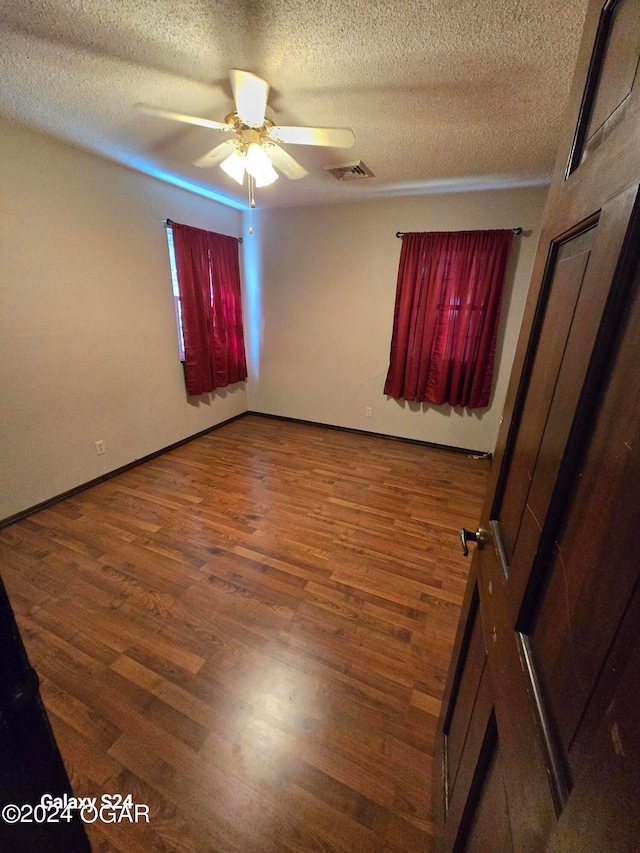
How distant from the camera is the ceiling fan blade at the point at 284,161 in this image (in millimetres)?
1693

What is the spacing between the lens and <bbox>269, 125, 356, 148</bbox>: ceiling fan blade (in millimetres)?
1439

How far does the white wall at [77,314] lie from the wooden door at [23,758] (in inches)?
91.8

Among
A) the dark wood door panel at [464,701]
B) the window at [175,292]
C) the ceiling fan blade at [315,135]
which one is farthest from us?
the window at [175,292]

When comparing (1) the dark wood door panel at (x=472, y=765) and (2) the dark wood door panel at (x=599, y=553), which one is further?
(1) the dark wood door panel at (x=472, y=765)

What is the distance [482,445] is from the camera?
3.46 metres

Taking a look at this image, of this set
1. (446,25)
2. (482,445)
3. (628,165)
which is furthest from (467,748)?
(482,445)

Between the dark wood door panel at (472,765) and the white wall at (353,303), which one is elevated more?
the white wall at (353,303)

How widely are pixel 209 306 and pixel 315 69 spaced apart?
8.07ft

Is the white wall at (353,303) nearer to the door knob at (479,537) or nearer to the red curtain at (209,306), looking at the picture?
the red curtain at (209,306)

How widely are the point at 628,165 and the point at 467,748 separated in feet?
3.69

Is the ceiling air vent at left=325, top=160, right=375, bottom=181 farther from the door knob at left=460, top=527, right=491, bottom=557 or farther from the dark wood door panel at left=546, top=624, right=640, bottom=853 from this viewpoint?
the dark wood door panel at left=546, top=624, right=640, bottom=853

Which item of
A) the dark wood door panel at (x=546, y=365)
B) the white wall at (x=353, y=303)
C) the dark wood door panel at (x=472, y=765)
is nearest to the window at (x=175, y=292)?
the white wall at (x=353, y=303)

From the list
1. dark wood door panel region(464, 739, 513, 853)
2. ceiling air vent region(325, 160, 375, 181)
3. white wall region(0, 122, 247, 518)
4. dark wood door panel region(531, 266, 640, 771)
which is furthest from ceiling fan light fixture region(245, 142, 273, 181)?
dark wood door panel region(464, 739, 513, 853)

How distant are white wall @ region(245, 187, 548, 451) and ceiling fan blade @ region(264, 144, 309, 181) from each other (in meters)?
1.62
